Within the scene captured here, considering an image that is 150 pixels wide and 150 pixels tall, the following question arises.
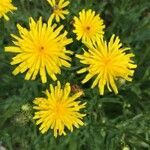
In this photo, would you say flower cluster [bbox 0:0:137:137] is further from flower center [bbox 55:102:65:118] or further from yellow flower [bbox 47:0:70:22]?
yellow flower [bbox 47:0:70:22]

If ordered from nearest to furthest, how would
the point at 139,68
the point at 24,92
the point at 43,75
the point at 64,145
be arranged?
1. the point at 43,75
2. the point at 24,92
3. the point at 64,145
4. the point at 139,68

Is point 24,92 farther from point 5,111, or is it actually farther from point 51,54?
point 51,54

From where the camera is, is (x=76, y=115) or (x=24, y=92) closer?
(x=76, y=115)

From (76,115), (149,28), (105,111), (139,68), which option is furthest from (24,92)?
(149,28)

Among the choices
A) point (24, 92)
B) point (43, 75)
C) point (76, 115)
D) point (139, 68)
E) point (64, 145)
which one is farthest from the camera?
point (139, 68)

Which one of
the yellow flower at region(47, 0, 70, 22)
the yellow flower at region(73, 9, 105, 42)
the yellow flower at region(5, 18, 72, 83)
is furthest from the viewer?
the yellow flower at region(47, 0, 70, 22)

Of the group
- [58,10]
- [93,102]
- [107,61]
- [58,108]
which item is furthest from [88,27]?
[58,108]

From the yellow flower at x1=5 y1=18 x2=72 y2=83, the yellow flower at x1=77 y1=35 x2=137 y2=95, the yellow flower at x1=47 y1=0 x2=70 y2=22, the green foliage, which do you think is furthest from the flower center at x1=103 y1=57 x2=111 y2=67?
the yellow flower at x1=47 y1=0 x2=70 y2=22
